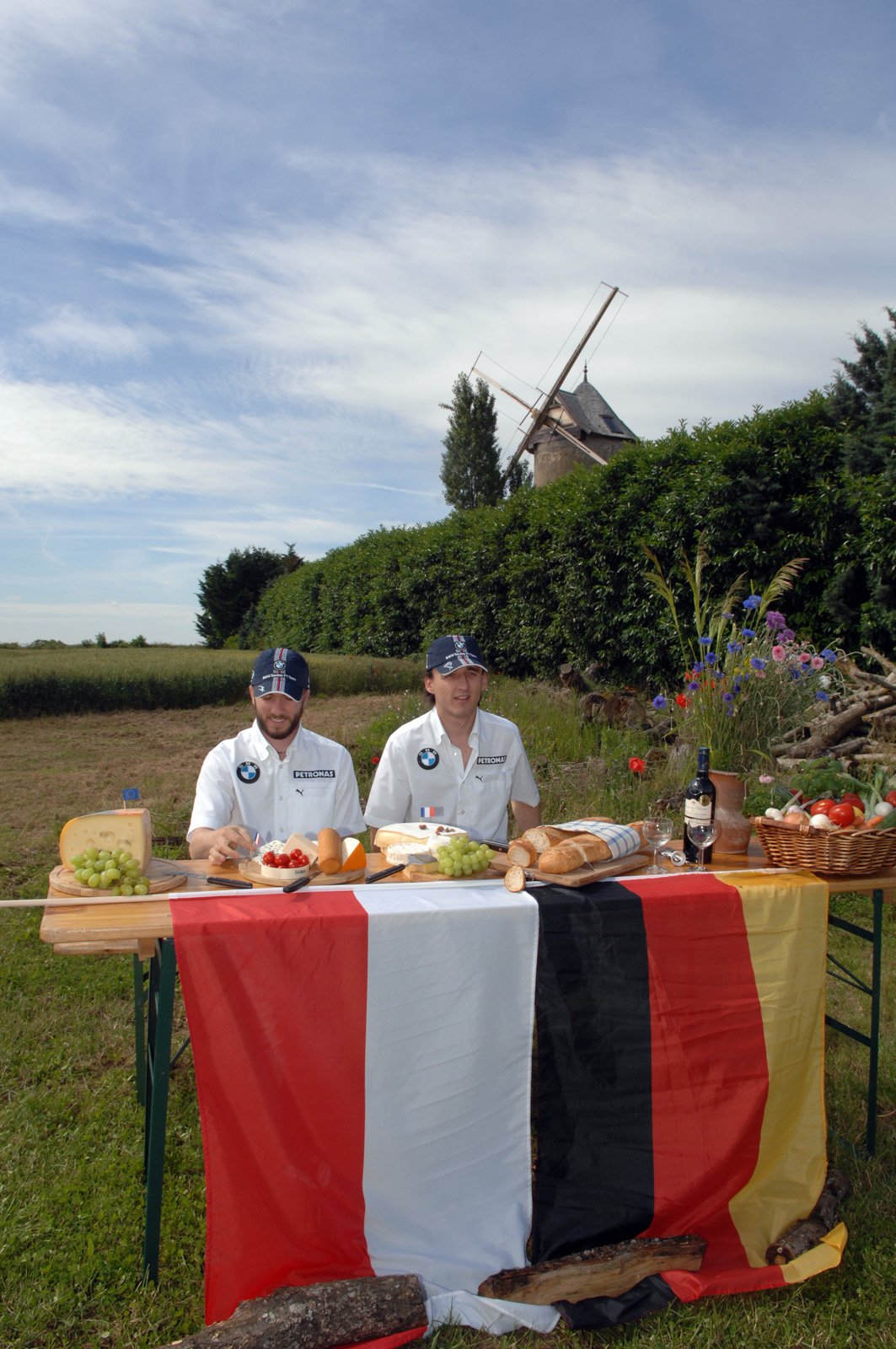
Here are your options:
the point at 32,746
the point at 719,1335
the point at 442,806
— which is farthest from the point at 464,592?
the point at 719,1335

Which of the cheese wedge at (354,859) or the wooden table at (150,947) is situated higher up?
the cheese wedge at (354,859)

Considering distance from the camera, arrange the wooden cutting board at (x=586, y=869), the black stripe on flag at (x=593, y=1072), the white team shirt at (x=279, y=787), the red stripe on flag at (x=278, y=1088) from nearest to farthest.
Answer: the red stripe on flag at (x=278, y=1088) → the black stripe on flag at (x=593, y=1072) → the wooden cutting board at (x=586, y=869) → the white team shirt at (x=279, y=787)

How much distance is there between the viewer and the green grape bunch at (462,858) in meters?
2.62

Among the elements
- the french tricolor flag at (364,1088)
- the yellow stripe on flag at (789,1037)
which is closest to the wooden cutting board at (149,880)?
the french tricolor flag at (364,1088)

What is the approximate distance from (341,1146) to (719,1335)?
1132 mm

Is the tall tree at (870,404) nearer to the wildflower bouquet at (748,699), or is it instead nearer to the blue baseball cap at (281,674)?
the wildflower bouquet at (748,699)

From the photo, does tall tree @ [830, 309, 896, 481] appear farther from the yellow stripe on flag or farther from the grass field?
the yellow stripe on flag

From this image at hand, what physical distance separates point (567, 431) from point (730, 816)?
84.0 feet

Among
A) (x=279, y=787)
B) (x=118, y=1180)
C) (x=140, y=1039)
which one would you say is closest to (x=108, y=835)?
(x=279, y=787)

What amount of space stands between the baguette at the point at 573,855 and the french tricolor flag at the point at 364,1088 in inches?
7.9

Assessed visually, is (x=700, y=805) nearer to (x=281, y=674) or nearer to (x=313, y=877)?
(x=313, y=877)

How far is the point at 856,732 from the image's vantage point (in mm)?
6523

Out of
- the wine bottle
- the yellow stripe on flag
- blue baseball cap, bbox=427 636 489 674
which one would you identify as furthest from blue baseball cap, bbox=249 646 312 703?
the yellow stripe on flag

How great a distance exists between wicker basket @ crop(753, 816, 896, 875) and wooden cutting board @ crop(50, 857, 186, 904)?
2012 mm
